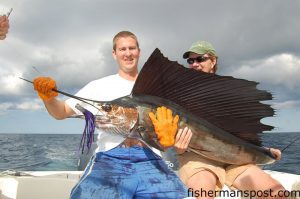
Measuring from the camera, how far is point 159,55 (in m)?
2.59

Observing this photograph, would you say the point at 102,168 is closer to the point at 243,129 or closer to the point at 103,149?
the point at 103,149

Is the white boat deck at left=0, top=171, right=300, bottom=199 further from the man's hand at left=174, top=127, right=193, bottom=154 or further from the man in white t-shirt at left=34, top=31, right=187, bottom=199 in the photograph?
the man's hand at left=174, top=127, right=193, bottom=154

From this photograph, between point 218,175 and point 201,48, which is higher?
point 201,48

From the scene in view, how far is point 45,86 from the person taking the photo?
7.88 ft

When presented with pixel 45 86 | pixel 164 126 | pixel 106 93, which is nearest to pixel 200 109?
pixel 164 126

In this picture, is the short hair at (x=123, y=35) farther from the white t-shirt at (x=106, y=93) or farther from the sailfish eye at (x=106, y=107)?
the sailfish eye at (x=106, y=107)

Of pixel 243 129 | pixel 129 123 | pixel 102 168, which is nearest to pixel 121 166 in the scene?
pixel 102 168

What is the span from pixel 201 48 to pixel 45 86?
5.17 feet

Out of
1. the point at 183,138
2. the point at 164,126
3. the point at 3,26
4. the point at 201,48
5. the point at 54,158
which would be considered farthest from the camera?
the point at 54,158

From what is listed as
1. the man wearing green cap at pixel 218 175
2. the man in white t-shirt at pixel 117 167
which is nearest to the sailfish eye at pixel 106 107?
the man in white t-shirt at pixel 117 167

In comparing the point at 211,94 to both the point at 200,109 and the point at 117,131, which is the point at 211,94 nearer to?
the point at 200,109

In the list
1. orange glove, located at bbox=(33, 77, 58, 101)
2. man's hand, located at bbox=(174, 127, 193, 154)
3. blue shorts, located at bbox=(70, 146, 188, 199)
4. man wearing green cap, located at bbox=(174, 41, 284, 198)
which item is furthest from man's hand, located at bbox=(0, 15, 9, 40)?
man wearing green cap, located at bbox=(174, 41, 284, 198)

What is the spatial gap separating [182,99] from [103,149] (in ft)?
2.40

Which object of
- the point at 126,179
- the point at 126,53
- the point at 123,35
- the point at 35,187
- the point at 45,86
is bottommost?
the point at 35,187
